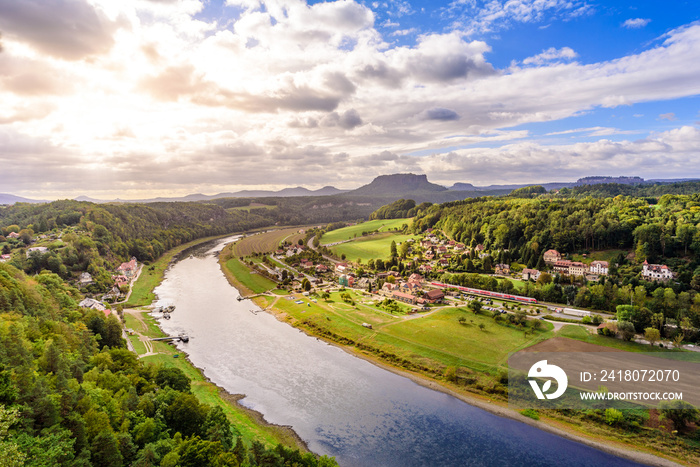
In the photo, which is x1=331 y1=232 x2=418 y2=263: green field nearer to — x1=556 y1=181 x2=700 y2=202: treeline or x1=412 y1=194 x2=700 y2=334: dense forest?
x1=412 y1=194 x2=700 y2=334: dense forest

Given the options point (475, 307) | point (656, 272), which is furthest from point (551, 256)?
point (475, 307)

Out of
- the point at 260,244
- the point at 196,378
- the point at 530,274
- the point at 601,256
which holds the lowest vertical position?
the point at 196,378

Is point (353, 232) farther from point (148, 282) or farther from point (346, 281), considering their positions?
point (148, 282)

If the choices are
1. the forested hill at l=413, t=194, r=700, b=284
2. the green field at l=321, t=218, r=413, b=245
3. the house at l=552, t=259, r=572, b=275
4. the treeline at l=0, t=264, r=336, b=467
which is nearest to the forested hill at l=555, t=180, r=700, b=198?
the forested hill at l=413, t=194, r=700, b=284

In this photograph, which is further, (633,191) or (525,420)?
(633,191)

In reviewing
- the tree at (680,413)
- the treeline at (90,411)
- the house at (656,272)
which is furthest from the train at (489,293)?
the treeline at (90,411)

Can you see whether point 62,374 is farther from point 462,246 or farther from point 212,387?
point 462,246
